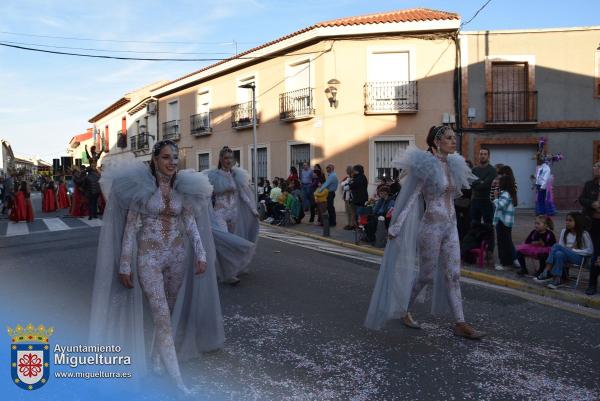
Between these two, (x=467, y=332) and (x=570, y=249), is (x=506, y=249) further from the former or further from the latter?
(x=467, y=332)

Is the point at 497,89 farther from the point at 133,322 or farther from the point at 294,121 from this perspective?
the point at 133,322

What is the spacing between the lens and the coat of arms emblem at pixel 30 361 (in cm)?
336

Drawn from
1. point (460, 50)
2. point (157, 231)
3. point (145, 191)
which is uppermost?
point (460, 50)

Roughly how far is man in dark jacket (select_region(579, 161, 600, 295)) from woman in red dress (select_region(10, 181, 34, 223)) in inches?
626

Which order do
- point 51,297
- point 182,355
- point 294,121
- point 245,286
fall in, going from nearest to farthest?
point 182,355
point 51,297
point 245,286
point 294,121

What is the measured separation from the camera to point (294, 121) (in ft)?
66.6

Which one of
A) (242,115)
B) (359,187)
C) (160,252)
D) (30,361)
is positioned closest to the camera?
(30,361)

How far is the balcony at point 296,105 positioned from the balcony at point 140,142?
15.3 meters

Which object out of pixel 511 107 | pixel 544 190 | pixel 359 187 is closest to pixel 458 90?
pixel 511 107

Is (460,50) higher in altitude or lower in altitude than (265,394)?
higher

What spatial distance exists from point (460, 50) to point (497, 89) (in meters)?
1.82

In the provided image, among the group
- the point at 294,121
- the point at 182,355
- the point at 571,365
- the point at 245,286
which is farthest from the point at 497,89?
the point at 182,355

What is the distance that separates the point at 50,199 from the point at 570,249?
21442mm

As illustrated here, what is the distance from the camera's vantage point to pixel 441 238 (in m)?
4.83
